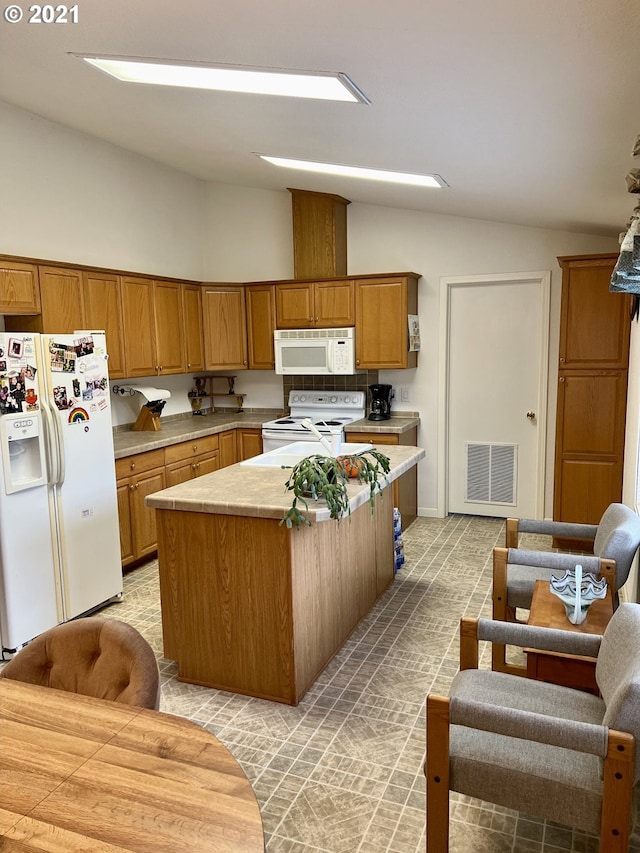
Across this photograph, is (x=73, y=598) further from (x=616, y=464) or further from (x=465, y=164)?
(x=616, y=464)

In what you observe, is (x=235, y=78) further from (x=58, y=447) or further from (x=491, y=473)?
(x=491, y=473)

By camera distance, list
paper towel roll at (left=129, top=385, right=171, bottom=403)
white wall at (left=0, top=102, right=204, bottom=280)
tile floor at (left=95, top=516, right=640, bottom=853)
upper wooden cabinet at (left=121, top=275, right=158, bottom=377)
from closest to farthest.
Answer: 1. tile floor at (left=95, top=516, right=640, bottom=853)
2. white wall at (left=0, top=102, right=204, bottom=280)
3. upper wooden cabinet at (left=121, top=275, right=158, bottom=377)
4. paper towel roll at (left=129, top=385, right=171, bottom=403)

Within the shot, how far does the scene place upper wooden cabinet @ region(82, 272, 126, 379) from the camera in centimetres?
428

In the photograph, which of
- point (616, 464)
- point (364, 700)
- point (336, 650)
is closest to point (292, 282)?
point (616, 464)

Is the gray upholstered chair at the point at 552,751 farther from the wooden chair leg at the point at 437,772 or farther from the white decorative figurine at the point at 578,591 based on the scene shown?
the white decorative figurine at the point at 578,591

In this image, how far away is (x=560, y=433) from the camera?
4.57 metres

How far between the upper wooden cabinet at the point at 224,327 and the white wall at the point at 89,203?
1.48 ft

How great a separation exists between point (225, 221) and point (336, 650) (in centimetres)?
442

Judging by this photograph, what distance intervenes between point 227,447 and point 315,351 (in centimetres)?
119

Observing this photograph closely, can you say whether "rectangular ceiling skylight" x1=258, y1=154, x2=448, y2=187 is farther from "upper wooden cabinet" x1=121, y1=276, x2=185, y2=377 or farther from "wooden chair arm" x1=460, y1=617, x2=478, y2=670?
"wooden chair arm" x1=460, y1=617, x2=478, y2=670

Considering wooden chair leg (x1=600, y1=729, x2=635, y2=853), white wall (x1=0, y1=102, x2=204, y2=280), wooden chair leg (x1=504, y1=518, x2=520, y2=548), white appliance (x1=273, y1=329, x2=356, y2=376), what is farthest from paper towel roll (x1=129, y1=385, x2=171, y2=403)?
wooden chair leg (x1=600, y1=729, x2=635, y2=853)

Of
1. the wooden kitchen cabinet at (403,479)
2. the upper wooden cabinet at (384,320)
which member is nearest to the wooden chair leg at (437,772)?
the wooden kitchen cabinet at (403,479)

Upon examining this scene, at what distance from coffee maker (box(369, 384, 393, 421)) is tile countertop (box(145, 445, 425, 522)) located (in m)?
2.16

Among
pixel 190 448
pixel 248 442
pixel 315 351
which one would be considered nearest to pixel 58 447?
pixel 190 448
